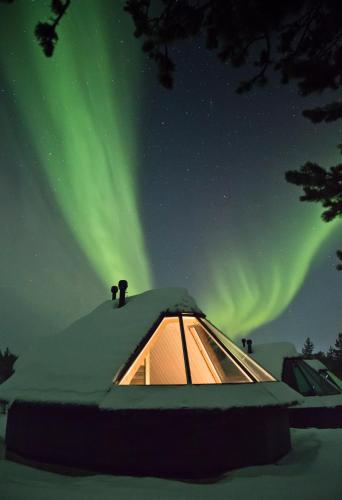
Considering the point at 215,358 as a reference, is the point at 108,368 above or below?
below

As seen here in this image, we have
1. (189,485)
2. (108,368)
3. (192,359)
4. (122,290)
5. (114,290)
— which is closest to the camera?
(189,485)

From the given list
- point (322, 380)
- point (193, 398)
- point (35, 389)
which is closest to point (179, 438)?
point (193, 398)

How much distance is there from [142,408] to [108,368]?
1373 mm

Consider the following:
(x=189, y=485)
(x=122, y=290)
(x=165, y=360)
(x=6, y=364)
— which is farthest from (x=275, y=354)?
(x=6, y=364)

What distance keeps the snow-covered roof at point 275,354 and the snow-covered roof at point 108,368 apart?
Answer: 319 inches

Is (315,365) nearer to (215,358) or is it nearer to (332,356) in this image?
(215,358)

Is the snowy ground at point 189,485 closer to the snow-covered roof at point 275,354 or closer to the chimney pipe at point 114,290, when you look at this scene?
the chimney pipe at point 114,290

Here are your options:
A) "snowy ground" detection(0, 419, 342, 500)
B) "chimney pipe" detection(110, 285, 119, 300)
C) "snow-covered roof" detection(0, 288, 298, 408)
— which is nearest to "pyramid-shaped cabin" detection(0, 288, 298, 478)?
"snow-covered roof" detection(0, 288, 298, 408)

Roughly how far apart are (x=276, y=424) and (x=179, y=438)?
2422mm

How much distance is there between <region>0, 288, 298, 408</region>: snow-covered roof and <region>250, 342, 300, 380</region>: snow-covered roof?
26.6 ft

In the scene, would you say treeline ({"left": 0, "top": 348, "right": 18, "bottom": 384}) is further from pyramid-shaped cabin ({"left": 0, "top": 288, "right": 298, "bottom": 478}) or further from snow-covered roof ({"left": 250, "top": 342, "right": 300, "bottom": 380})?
pyramid-shaped cabin ({"left": 0, "top": 288, "right": 298, "bottom": 478})

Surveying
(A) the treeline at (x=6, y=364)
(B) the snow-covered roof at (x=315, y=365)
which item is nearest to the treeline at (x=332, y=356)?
(B) the snow-covered roof at (x=315, y=365)

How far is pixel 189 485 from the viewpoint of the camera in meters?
5.46

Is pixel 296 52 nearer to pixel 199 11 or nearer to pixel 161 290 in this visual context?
pixel 199 11
